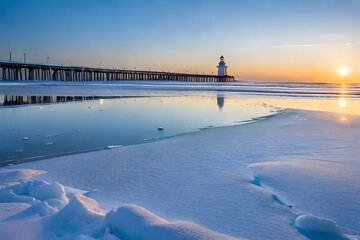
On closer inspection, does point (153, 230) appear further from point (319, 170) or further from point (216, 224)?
point (319, 170)

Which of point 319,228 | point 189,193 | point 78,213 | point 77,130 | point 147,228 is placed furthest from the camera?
point 77,130

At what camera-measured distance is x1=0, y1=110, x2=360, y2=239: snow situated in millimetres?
2330

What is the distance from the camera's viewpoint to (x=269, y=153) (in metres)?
4.98

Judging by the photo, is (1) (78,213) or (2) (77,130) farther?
(2) (77,130)

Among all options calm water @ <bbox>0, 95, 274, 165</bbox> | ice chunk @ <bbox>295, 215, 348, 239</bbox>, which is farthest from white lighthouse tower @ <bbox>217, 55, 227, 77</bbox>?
ice chunk @ <bbox>295, 215, 348, 239</bbox>

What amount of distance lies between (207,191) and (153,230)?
1.14m

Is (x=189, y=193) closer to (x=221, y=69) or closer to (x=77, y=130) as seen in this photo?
(x=77, y=130)

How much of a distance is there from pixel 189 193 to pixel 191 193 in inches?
0.8

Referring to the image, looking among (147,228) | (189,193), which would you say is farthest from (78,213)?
(189,193)

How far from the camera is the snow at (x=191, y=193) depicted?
233 centimetres

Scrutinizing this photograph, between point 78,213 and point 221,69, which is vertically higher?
point 221,69

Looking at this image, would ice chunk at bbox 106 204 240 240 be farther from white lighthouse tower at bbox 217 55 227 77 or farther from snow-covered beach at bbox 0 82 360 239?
white lighthouse tower at bbox 217 55 227 77

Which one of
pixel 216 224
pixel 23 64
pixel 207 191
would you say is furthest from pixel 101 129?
pixel 23 64

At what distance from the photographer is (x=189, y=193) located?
3188mm
